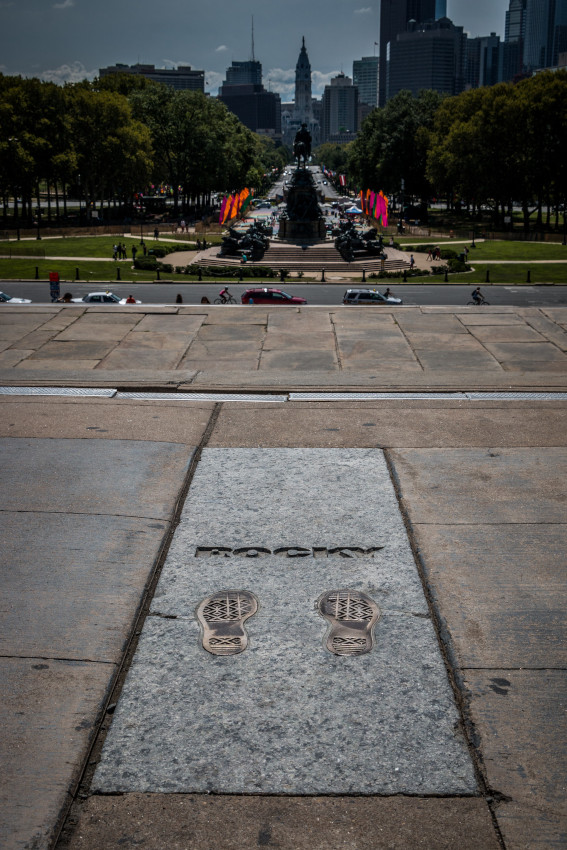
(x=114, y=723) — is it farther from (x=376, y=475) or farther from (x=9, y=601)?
(x=376, y=475)

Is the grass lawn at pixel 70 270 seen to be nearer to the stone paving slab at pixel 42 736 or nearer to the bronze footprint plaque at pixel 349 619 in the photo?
the bronze footprint plaque at pixel 349 619

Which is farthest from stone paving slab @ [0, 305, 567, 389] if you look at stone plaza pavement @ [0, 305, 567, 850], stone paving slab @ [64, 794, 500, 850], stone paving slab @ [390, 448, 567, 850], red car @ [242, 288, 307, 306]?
red car @ [242, 288, 307, 306]

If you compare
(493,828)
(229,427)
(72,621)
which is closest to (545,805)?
(493,828)

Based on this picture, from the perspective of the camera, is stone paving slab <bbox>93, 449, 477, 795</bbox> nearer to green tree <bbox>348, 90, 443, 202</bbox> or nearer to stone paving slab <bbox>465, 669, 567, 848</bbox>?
stone paving slab <bbox>465, 669, 567, 848</bbox>

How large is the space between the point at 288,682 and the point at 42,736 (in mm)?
2607

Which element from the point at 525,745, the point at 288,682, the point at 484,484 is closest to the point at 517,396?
the point at 484,484

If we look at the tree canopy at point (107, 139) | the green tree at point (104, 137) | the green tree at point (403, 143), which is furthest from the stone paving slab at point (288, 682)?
the green tree at point (403, 143)

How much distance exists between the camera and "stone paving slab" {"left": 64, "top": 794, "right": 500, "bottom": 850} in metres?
7.33

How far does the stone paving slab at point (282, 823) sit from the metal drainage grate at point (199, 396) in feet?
36.6

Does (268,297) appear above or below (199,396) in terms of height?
below

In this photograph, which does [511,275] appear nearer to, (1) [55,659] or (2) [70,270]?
(2) [70,270]

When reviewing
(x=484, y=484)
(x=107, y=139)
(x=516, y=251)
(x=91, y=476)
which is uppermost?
(x=107, y=139)

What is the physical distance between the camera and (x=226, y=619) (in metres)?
10.5

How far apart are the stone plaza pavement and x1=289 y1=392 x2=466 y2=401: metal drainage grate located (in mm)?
84
